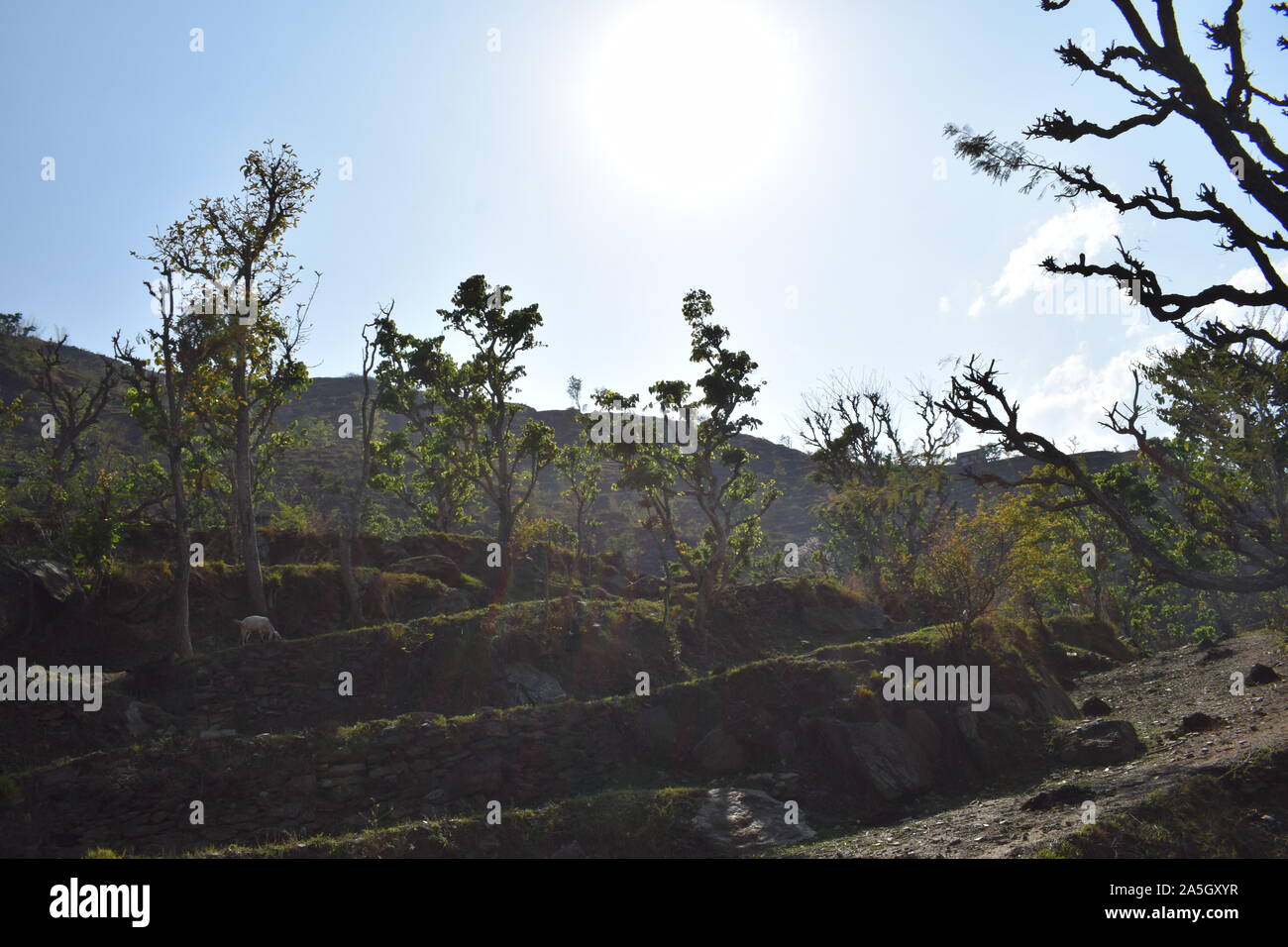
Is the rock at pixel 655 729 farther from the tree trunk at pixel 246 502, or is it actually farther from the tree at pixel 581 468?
the tree at pixel 581 468

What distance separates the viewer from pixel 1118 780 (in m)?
11.9

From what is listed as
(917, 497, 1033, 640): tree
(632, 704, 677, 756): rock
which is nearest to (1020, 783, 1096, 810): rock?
(632, 704, 677, 756): rock

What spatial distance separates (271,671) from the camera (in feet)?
61.1

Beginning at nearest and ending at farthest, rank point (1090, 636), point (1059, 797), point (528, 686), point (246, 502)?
point (1059, 797)
point (528, 686)
point (246, 502)
point (1090, 636)

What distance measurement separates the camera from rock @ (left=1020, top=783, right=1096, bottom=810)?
11.1m

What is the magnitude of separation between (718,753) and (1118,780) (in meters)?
6.65

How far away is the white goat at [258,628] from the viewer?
20.2 meters

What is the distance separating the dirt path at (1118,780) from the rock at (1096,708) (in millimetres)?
232

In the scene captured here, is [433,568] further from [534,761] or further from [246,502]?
[534,761]

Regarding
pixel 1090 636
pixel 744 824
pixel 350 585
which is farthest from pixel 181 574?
pixel 1090 636

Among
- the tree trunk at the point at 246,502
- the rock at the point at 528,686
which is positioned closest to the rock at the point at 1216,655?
the rock at the point at 528,686

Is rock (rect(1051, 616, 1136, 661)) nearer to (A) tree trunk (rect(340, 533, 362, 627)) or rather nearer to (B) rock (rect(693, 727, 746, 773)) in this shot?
(B) rock (rect(693, 727, 746, 773))

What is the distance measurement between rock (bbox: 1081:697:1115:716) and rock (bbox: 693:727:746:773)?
898 cm
